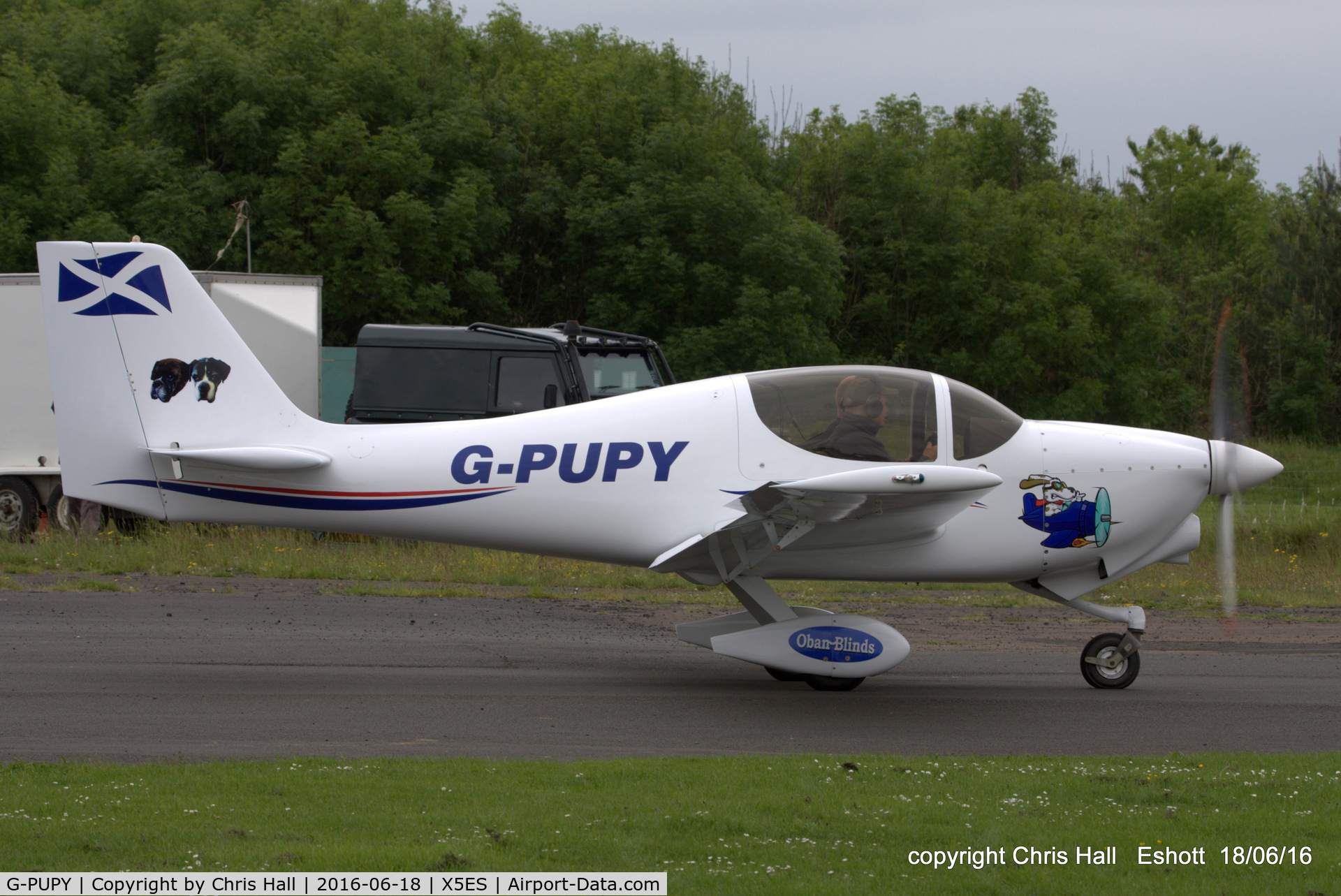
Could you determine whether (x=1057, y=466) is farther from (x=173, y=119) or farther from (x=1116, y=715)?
(x=173, y=119)

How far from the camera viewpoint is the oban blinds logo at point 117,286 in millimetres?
8039

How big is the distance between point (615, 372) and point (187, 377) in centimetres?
818

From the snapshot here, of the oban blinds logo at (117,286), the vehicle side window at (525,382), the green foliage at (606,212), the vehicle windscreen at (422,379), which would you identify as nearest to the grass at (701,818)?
the oban blinds logo at (117,286)

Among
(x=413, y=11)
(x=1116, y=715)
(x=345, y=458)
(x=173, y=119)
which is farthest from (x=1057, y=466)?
(x=413, y=11)

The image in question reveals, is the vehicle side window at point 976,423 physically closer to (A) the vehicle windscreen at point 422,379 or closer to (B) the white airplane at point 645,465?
(B) the white airplane at point 645,465

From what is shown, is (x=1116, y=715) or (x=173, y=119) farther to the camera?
(x=173, y=119)

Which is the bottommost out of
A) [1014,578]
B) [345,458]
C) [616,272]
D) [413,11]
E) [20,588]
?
[20,588]

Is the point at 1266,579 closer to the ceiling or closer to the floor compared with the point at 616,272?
closer to the floor

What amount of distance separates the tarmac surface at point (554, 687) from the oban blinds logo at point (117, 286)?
264 cm

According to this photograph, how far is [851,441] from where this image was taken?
8.05 m

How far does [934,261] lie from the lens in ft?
115

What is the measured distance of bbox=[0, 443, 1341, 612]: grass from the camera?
44.7 ft

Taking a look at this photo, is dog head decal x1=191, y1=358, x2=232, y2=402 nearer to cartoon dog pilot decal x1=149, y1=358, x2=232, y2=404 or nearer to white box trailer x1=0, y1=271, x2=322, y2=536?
cartoon dog pilot decal x1=149, y1=358, x2=232, y2=404

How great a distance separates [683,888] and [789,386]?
4.44 metres
